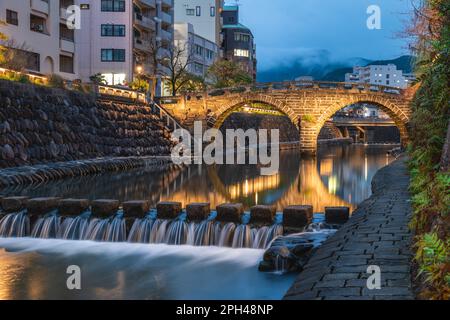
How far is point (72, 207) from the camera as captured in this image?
15.2 m

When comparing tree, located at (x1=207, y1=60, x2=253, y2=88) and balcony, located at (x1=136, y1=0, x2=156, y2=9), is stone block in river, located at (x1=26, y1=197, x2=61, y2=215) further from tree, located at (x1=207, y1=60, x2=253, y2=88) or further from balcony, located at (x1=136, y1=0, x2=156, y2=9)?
tree, located at (x1=207, y1=60, x2=253, y2=88)

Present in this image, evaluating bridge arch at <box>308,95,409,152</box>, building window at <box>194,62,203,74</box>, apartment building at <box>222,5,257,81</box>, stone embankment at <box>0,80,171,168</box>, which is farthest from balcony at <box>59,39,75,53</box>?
apartment building at <box>222,5,257,81</box>

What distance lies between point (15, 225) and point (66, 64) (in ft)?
106

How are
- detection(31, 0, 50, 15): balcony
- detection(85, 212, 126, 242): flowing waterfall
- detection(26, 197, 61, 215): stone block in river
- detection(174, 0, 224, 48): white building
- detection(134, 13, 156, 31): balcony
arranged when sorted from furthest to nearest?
1. detection(174, 0, 224, 48): white building
2. detection(134, 13, 156, 31): balcony
3. detection(31, 0, 50, 15): balcony
4. detection(26, 197, 61, 215): stone block in river
5. detection(85, 212, 126, 242): flowing waterfall

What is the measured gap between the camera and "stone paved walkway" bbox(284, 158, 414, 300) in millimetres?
6035

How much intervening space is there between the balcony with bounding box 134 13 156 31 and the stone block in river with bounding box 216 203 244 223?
41122 millimetres

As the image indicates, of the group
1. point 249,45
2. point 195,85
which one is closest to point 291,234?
point 195,85

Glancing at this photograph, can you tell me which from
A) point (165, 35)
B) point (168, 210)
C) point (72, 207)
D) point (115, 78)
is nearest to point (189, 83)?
point (165, 35)

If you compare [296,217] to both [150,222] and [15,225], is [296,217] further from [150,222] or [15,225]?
[15,225]

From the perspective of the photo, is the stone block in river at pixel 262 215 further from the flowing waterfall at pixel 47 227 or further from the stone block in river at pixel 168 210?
the flowing waterfall at pixel 47 227

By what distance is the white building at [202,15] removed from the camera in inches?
3189

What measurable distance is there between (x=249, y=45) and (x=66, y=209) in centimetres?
7935

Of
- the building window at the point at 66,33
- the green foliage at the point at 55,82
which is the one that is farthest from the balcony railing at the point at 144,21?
the green foliage at the point at 55,82
